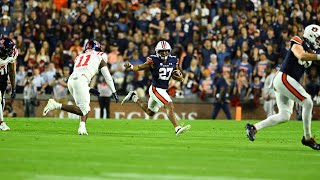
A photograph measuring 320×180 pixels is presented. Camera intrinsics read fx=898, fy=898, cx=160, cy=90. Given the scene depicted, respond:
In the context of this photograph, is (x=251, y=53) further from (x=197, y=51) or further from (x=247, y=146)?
(x=247, y=146)

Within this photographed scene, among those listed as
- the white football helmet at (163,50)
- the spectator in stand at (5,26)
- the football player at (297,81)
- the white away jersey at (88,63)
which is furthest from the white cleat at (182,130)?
the spectator in stand at (5,26)

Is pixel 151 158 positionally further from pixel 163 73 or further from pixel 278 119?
pixel 163 73

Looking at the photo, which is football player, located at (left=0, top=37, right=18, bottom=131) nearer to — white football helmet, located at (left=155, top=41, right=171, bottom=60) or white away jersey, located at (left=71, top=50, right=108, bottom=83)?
white away jersey, located at (left=71, top=50, right=108, bottom=83)

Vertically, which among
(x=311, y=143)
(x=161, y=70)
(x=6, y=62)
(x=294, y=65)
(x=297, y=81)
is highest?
(x=294, y=65)

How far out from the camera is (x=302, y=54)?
13.4 metres

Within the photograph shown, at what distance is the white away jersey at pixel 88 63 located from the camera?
56.5ft

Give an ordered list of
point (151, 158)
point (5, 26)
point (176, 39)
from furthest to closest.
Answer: point (5, 26)
point (176, 39)
point (151, 158)

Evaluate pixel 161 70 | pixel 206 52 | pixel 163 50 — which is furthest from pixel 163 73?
pixel 206 52

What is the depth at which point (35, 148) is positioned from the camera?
1275 cm

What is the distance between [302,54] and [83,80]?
5130mm

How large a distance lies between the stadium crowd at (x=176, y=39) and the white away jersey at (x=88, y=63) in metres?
10.6

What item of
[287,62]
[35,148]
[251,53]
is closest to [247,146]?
[287,62]

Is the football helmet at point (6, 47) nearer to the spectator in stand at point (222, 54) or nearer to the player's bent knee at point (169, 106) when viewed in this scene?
the player's bent knee at point (169, 106)

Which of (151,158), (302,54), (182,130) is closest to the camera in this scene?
(151,158)
